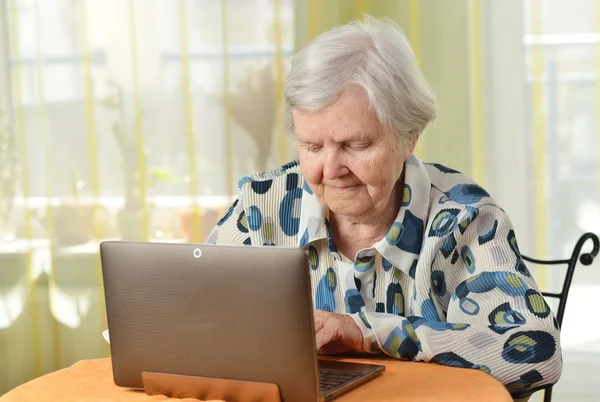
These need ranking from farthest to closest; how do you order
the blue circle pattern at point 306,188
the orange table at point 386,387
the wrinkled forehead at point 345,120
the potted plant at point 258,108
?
1. the potted plant at point 258,108
2. the blue circle pattern at point 306,188
3. the wrinkled forehead at point 345,120
4. the orange table at point 386,387

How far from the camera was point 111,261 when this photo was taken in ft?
4.60

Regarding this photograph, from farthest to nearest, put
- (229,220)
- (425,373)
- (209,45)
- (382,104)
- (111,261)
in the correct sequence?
(209,45), (229,220), (382,104), (425,373), (111,261)

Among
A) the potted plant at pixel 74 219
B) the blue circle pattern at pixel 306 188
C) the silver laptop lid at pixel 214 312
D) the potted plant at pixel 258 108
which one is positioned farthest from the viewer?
the potted plant at pixel 74 219

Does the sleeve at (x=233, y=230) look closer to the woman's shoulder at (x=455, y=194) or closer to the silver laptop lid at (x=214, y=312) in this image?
the woman's shoulder at (x=455, y=194)

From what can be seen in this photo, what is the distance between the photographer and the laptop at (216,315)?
1253 mm

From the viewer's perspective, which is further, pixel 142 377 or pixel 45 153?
pixel 45 153

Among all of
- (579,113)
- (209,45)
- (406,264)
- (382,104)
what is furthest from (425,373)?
(209,45)

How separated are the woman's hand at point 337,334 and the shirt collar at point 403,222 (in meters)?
0.26

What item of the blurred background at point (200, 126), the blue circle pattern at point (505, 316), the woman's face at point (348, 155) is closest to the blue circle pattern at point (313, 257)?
the woman's face at point (348, 155)

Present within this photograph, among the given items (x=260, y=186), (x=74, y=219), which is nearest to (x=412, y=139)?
(x=260, y=186)

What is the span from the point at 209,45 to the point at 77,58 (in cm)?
54

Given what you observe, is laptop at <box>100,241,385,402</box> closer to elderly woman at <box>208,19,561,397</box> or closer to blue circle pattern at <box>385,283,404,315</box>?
elderly woman at <box>208,19,561,397</box>

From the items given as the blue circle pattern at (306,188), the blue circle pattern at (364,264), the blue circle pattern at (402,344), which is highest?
the blue circle pattern at (306,188)

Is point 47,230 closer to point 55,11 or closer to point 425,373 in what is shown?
point 55,11
